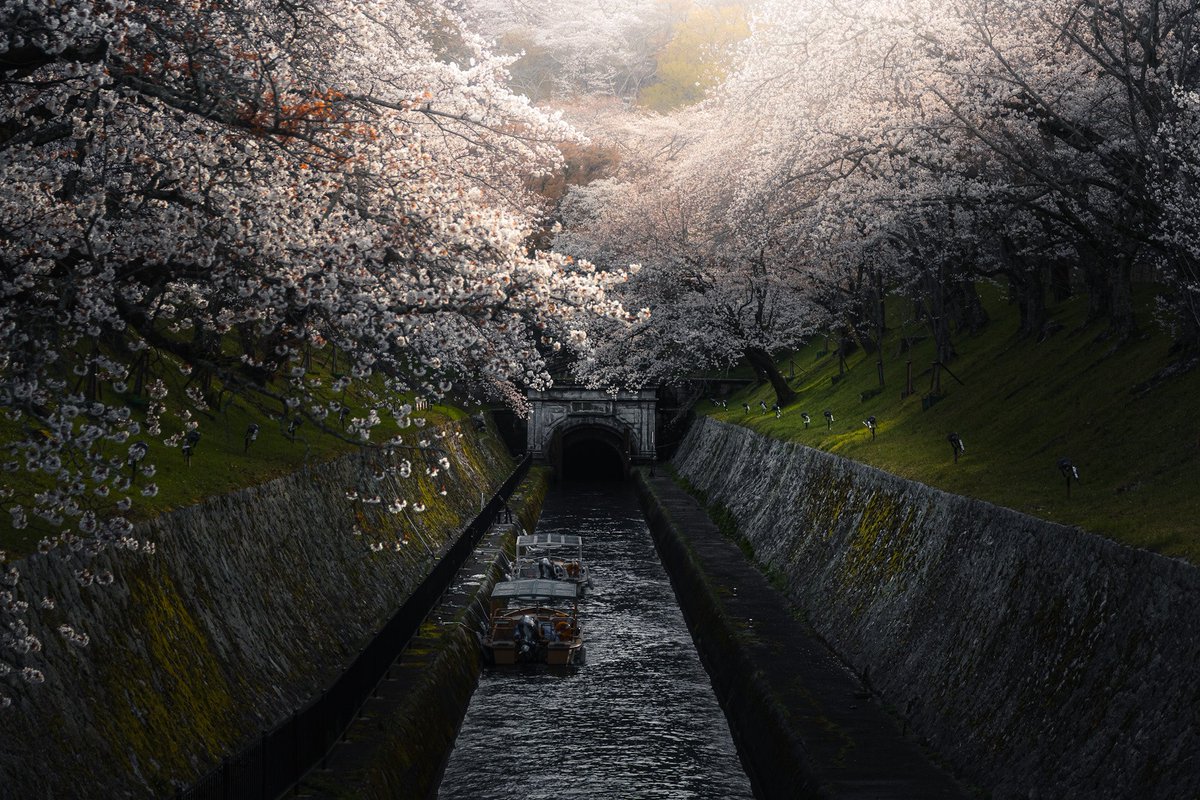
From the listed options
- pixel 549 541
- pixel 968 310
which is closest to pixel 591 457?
pixel 968 310

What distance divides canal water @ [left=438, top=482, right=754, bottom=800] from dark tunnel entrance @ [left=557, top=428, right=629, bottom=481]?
44061 mm

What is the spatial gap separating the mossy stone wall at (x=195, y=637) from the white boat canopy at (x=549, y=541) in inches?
487

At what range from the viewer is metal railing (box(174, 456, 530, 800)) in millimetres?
13297

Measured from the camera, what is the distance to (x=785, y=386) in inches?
2237

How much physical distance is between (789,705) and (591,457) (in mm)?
69074

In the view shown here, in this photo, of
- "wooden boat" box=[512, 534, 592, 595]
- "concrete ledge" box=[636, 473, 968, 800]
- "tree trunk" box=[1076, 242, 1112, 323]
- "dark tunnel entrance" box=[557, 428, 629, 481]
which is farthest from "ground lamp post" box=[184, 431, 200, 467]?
"dark tunnel entrance" box=[557, 428, 629, 481]

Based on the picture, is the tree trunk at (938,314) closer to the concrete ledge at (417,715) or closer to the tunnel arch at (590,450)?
the concrete ledge at (417,715)

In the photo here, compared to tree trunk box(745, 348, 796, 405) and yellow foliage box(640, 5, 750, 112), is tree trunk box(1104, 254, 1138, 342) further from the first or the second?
yellow foliage box(640, 5, 750, 112)

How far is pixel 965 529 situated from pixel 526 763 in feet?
31.4

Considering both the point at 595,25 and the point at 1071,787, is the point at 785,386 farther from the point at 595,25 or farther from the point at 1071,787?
the point at 595,25

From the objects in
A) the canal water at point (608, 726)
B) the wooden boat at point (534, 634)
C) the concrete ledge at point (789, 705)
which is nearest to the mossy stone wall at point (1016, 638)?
the concrete ledge at point (789, 705)

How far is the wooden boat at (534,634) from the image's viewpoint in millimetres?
29750

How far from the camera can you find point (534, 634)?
97.6 feet

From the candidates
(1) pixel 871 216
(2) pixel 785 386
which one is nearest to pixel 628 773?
(1) pixel 871 216
